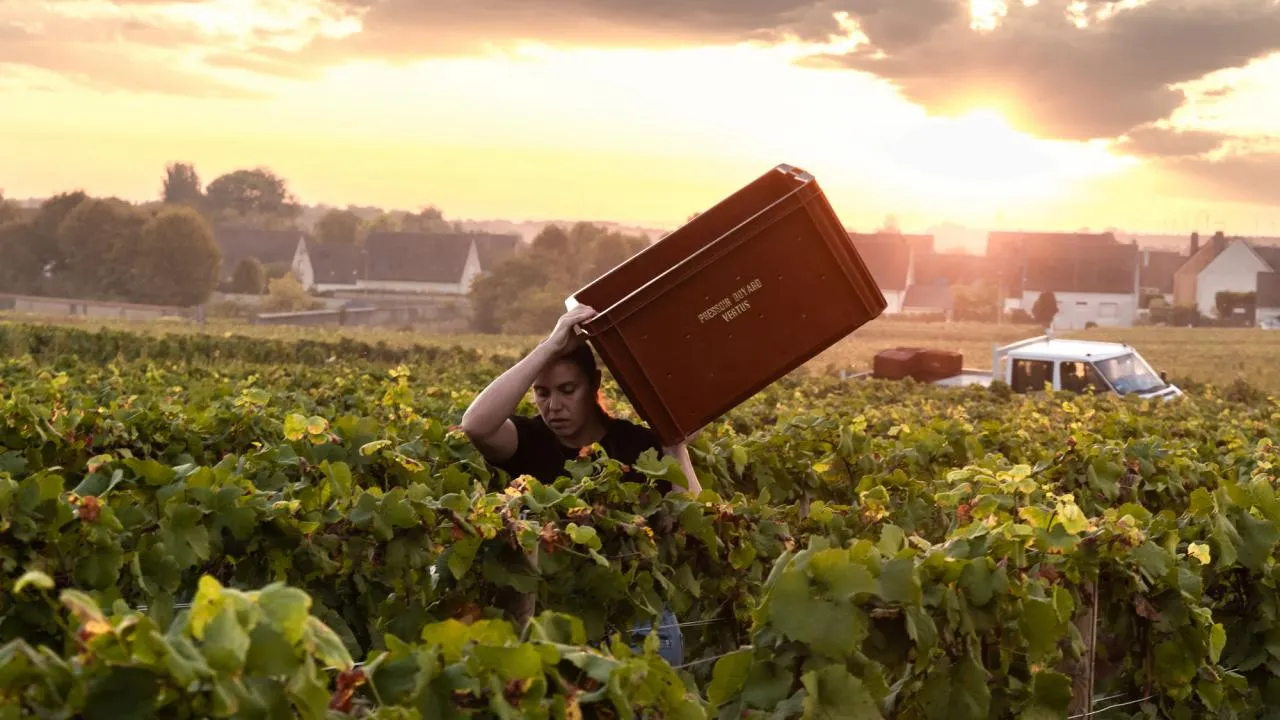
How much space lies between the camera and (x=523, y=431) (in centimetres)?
636

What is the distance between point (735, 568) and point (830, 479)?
3.35 meters

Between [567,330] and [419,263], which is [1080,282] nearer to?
[419,263]

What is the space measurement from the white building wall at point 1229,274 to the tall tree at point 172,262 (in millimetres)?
62825

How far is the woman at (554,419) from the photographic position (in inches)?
234

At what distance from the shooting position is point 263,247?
121438mm

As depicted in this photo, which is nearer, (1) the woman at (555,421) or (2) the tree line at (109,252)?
(1) the woman at (555,421)

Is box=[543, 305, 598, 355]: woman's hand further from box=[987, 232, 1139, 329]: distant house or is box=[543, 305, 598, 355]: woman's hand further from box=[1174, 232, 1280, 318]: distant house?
box=[1174, 232, 1280, 318]: distant house

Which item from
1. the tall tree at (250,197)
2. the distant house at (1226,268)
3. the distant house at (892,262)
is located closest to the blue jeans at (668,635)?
the distant house at (892,262)

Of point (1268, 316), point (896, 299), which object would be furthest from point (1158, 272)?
point (896, 299)

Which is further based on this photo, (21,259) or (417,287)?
(417,287)

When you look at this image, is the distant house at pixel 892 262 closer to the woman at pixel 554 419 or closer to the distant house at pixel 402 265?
the distant house at pixel 402 265

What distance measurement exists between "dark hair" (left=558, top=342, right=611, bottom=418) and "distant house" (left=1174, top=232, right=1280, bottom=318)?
93.6 m

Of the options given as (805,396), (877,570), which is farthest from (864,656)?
(805,396)

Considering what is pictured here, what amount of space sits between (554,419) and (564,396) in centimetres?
12
